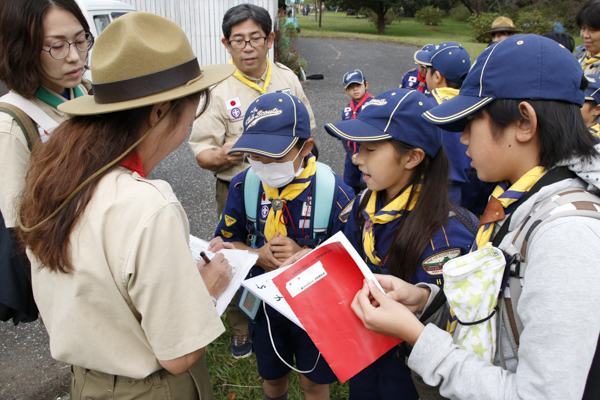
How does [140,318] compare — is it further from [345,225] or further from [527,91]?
[527,91]

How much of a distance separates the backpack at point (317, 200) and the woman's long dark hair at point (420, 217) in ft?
1.40

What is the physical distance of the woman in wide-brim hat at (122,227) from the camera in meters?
1.02

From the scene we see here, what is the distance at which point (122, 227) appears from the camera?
100 centimetres

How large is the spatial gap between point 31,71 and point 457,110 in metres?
1.79

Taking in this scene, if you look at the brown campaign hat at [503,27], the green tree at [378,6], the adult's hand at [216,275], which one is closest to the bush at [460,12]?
the green tree at [378,6]

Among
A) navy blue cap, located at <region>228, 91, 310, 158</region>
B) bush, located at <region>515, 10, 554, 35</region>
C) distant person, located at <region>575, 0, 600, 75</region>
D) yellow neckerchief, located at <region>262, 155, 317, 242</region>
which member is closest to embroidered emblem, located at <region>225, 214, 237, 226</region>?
yellow neckerchief, located at <region>262, 155, 317, 242</region>

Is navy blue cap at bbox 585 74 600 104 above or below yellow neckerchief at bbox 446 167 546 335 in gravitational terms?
above

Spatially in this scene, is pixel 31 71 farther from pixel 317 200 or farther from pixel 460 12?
pixel 460 12

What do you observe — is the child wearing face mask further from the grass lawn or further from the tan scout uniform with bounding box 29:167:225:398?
the grass lawn

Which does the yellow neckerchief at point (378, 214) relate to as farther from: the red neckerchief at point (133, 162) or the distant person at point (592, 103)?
the distant person at point (592, 103)

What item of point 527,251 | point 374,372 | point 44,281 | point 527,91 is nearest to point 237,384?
point 374,372

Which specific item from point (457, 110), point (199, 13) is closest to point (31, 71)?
point (457, 110)

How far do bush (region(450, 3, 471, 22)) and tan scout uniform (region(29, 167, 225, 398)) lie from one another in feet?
150

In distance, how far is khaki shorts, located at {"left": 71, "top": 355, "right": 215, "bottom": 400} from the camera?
120cm
